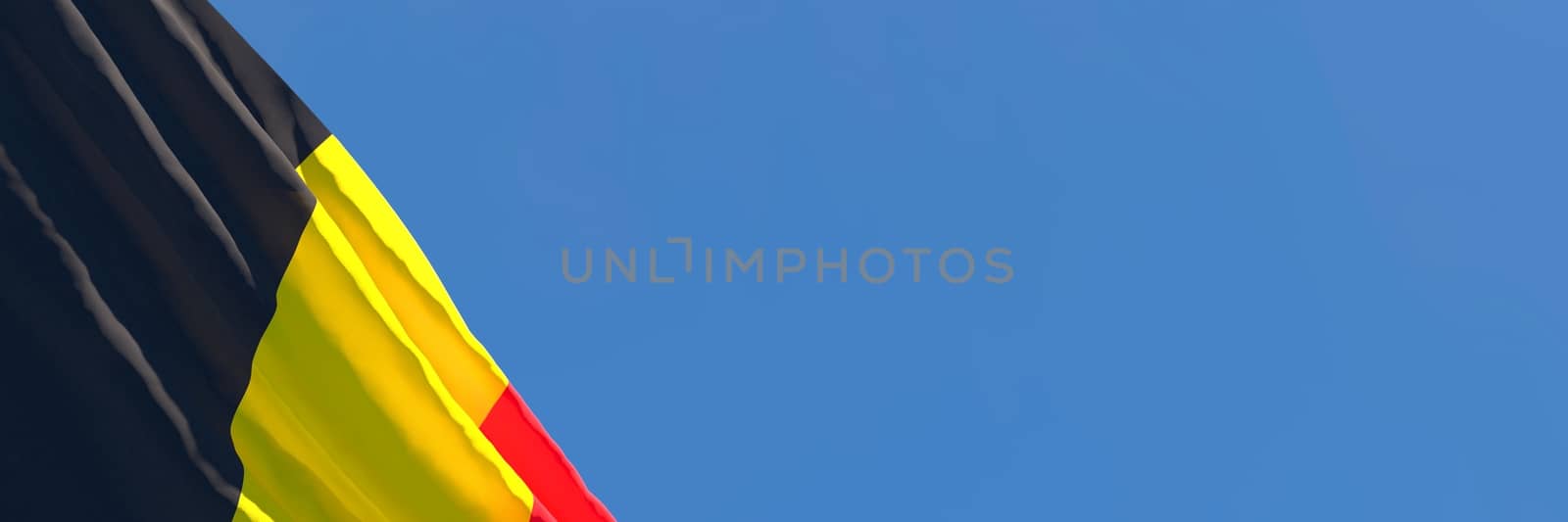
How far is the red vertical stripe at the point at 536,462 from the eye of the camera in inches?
194

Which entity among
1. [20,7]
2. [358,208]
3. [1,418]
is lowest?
[1,418]

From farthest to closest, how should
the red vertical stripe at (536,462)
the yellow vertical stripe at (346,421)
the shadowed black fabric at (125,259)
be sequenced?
the red vertical stripe at (536,462), the yellow vertical stripe at (346,421), the shadowed black fabric at (125,259)

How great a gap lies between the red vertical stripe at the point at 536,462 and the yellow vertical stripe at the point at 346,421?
1126mm

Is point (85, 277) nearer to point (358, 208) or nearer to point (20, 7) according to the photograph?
point (20, 7)

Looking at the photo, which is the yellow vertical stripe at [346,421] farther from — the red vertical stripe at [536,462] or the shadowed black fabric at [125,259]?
the red vertical stripe at [536,462]

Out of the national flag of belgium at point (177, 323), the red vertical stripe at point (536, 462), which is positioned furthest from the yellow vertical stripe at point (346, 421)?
the red vertical stripe at point (536, 462)

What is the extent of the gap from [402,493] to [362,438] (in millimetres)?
188

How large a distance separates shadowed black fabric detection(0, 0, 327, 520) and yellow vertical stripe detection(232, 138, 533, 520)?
2.6 inches

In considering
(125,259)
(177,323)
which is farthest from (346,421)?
(125,259)

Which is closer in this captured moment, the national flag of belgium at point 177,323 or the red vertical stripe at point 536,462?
the national flag of belgium at point 177,323

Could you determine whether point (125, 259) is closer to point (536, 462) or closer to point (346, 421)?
point (346, 421)

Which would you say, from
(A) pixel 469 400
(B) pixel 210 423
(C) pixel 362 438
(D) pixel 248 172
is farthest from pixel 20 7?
(A) pixel 469 400

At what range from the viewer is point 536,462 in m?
5.04

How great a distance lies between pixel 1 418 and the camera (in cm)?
322
